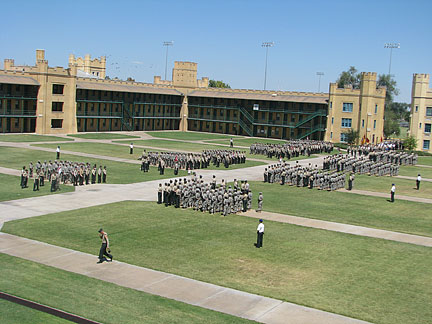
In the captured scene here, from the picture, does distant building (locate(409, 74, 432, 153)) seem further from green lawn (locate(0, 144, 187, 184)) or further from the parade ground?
green lawn (locate(0, 144, 187, 184))

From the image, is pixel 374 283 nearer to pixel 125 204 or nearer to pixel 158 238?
pixel 158 238

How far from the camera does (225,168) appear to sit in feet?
149

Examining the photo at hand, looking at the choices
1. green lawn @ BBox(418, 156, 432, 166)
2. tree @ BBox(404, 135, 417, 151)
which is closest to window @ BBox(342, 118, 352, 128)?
tree @ BBox(404, 135, 417, 151)

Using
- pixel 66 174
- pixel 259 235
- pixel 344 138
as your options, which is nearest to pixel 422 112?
pixel 344 138

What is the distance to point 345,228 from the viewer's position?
83.3ft

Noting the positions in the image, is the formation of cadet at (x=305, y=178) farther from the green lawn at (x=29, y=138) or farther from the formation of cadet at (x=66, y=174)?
the green lawn at (x=29, y=138)

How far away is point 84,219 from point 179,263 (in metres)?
7.51

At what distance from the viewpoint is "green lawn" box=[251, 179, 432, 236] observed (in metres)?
27.1

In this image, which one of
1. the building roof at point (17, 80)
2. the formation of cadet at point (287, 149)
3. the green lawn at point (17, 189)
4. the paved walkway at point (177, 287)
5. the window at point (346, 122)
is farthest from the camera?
the window at point (346, 122)

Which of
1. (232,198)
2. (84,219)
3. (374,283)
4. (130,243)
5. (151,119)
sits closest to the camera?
(374,283)

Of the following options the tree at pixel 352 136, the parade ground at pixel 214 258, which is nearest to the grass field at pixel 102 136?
the tree at pixel 352 136

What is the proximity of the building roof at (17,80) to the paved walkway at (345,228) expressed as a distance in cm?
4439

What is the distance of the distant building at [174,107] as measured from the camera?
2633 inches

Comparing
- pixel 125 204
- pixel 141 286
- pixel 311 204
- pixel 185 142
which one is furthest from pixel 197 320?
pixel 185 142
